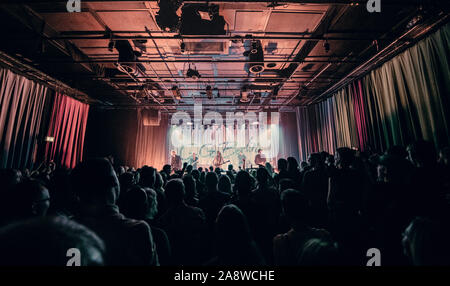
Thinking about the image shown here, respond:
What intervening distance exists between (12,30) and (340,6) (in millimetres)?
8749

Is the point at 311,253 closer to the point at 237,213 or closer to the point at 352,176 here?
the point at 237,213

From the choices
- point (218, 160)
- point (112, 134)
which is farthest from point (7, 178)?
point (218, 160)

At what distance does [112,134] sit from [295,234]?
13653 mm

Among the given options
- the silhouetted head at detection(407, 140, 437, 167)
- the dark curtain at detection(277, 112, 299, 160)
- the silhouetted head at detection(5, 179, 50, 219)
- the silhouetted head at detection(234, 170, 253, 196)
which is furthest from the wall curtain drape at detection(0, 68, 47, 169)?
the dark curtain at detection(277, 112, 299, 160)

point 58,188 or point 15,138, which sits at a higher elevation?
point 15,138

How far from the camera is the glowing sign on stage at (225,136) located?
44.0 ft

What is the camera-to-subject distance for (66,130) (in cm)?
907

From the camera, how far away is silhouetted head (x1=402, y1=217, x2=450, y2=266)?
96 cm

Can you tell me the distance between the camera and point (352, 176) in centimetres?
263

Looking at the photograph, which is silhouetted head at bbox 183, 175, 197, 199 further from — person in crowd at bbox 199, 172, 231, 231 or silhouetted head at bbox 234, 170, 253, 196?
silhouetted head at bbox 234, 170, 253, 196

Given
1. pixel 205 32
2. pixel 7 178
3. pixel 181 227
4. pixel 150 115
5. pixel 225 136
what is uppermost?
pixel 205 32

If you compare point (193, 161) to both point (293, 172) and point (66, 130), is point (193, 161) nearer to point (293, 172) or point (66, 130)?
point (66, 130)

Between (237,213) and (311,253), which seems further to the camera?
(237,213)
